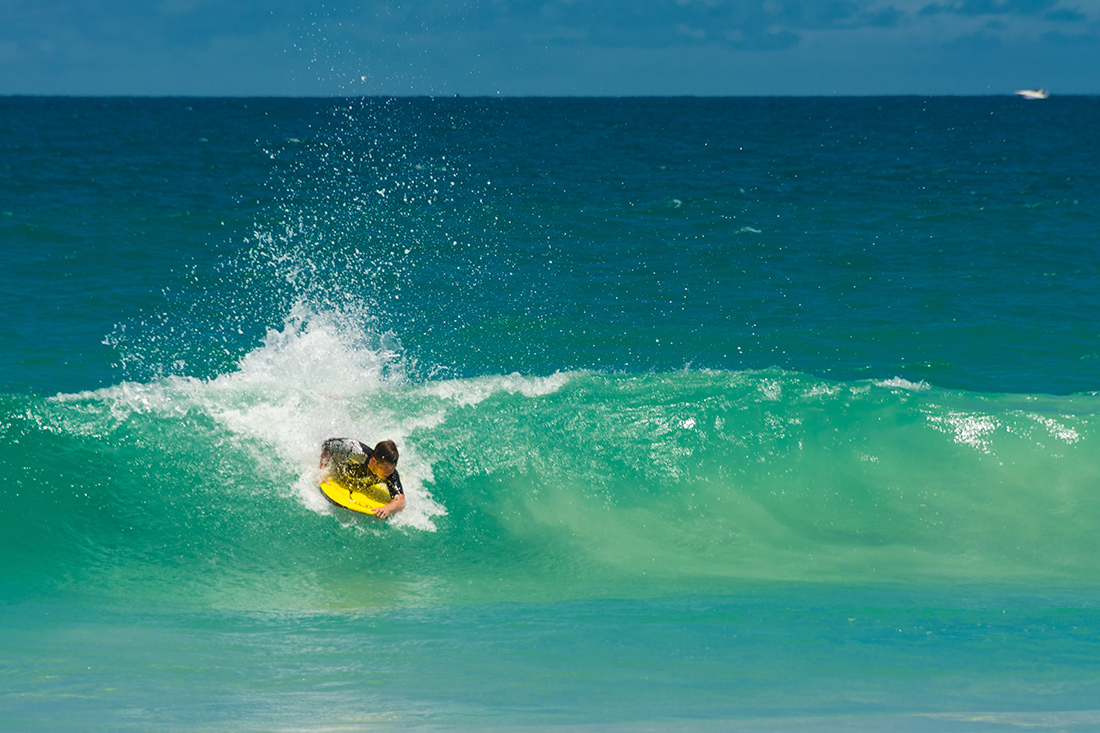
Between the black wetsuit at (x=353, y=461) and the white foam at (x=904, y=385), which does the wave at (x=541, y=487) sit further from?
the black wetsuit at (x=353, y=461)

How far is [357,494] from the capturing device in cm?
893

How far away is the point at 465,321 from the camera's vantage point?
15.8m

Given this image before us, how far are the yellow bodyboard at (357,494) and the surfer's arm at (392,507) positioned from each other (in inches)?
4.4

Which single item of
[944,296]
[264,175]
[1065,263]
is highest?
[264,175]

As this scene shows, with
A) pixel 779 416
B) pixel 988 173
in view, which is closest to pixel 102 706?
pixel 779 416

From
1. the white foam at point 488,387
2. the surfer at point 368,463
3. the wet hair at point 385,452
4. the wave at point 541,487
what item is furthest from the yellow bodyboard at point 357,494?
the white foam at point 488,387

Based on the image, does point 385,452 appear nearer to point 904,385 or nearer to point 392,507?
point 392,507

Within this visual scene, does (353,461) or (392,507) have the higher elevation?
(353,461)

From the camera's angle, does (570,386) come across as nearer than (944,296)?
Yes

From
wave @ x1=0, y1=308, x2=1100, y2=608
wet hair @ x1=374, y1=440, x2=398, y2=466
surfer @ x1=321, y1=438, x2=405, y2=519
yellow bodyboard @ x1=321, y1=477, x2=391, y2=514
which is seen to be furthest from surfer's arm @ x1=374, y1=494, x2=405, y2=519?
wet hair @ x1=374, y1=440, x2=398, y2=466

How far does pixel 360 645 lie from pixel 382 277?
39.3 ft

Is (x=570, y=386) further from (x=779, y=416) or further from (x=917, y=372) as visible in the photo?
(x=917, y=372)

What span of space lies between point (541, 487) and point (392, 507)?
1646mm

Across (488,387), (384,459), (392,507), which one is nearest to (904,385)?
(488,387)
